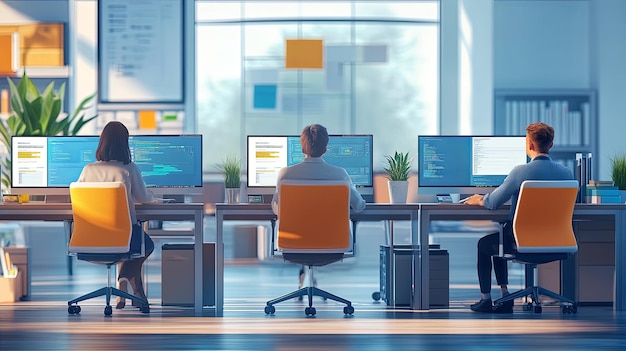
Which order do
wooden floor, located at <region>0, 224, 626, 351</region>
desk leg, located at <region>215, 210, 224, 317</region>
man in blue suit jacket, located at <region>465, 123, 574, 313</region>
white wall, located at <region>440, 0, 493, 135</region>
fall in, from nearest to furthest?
wooden floor, located at <region>0, 224, 626, 351</region>
man in blue suit jacket, located at <region>465, 123, 574, 313</region>
desk leg, located at <region>215, 210, 224, 317</region>
white wall, located at <region>440, 0, 493, 135</region>

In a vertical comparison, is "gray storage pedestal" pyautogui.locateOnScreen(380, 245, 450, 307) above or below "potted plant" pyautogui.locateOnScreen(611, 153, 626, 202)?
below

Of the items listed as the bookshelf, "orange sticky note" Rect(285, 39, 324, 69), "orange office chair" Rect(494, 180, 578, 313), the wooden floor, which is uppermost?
"orange sticky note" Rect(285, 39, 324, 69)

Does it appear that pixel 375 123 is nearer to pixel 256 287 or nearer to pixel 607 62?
pixel 607 62

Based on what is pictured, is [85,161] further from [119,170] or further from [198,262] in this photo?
[198,262]

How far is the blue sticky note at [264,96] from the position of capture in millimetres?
11992

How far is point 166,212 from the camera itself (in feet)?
19.1

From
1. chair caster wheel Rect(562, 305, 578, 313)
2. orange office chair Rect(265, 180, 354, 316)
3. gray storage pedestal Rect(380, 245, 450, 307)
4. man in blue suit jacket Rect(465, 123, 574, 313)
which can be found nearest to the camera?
orange office chair Rect(265, 180, 354, 316)

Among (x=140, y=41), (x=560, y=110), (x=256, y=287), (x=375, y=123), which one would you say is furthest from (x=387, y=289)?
(x=375, y=123)

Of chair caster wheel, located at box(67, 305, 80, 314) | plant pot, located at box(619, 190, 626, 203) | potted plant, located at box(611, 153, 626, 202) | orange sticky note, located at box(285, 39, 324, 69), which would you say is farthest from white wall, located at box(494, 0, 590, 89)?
chair caster wheel, located at box(67, 305, 80, 314)

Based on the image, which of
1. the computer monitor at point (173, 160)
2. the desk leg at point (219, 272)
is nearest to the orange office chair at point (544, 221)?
the desk leg at point (219, 272)

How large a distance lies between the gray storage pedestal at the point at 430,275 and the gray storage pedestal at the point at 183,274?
44.0 inches

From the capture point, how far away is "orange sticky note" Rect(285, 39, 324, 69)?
757 centimetres

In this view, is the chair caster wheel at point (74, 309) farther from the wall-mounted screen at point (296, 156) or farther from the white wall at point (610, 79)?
the white wall at point (610, 79)

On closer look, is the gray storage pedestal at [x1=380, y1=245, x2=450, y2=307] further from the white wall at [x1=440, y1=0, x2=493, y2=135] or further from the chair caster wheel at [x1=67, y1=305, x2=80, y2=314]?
the white wall at [x1=440, y1=0, x2=493, y2=135]
